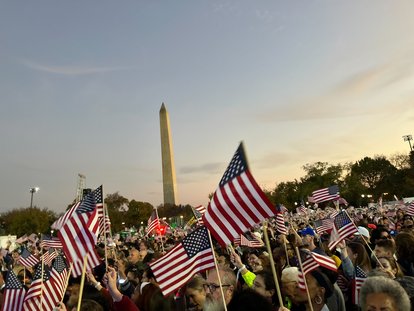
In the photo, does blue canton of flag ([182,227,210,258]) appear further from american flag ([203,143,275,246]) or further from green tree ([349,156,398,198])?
green tree ([349,156,398,198])

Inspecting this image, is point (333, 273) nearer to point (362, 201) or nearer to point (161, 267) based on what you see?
point (161, 267)

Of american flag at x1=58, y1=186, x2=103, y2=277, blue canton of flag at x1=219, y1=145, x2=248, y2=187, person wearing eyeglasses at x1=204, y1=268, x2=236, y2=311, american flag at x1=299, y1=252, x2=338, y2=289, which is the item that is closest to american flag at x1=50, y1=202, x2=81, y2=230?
american flag at x1=58, y1=186, x2=103, y2=277

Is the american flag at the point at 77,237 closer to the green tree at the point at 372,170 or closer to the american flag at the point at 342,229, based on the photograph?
the american flag at the point at 342,229

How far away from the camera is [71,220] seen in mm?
5430

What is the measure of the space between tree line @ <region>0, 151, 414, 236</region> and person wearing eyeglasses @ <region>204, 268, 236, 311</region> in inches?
2204

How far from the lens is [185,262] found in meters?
5.12

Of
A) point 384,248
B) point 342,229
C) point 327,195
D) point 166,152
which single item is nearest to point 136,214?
point 166,152

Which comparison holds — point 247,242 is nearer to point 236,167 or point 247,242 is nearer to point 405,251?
point 405,251

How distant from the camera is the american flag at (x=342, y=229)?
7375 mm

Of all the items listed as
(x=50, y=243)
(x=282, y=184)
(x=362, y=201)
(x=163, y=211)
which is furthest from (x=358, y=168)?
(x=50, y=243)

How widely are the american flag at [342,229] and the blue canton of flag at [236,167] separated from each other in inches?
153

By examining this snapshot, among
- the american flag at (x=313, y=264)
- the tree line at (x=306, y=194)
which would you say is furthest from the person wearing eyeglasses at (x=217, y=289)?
the tree line at (x=306, y=194)

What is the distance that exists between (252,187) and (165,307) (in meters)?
2.43

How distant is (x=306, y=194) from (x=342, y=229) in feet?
270
